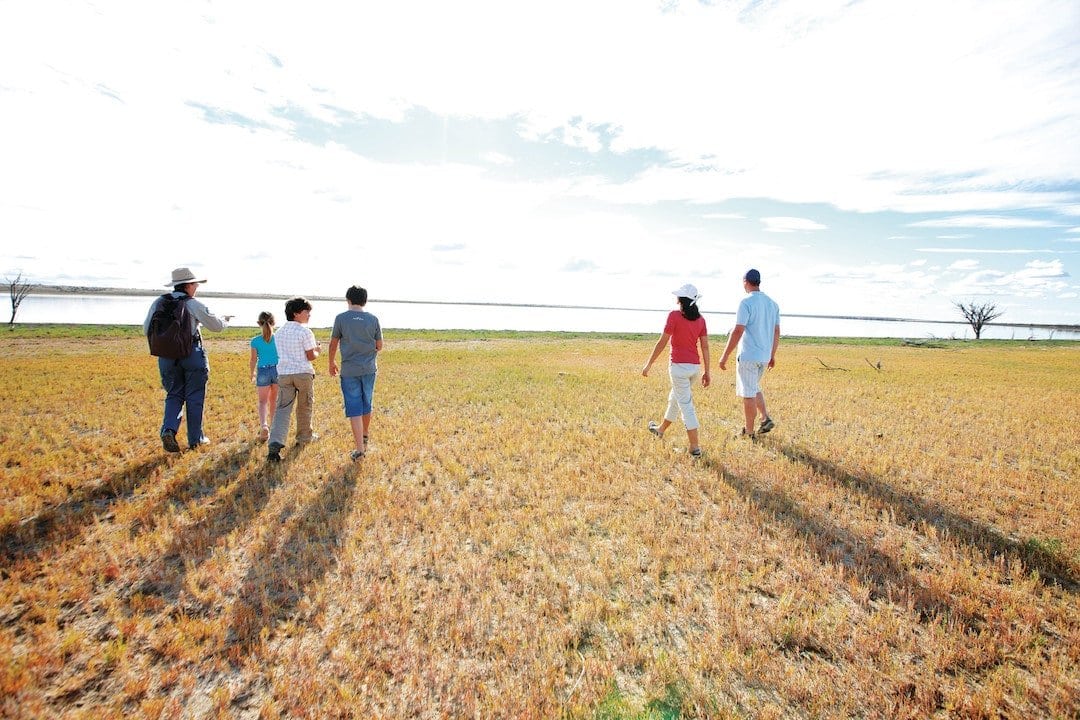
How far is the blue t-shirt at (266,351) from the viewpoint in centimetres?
816

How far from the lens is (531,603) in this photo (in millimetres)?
3947

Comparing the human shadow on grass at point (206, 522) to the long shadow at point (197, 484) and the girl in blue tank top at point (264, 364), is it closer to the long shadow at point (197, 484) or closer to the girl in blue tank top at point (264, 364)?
the long shadow at point (197, 484)

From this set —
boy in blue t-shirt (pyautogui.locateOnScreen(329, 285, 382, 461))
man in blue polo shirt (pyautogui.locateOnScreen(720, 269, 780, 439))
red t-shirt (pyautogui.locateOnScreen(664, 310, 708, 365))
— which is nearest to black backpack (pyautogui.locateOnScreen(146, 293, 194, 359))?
boy in blue t-shirt (pyautogui.locateOnScreen(329, 285, 382, 461))

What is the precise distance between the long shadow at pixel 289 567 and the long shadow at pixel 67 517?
7.03 ft

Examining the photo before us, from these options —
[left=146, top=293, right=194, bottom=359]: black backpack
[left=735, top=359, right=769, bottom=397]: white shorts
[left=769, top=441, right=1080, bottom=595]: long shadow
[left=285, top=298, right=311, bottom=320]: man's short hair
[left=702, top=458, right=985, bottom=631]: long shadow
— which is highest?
[left=285, top=298, right=311, bottom=320]: man's short hair

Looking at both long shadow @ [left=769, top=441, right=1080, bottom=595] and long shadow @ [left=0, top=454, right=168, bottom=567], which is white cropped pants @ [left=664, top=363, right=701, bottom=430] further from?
Answer: long shadow @ [left=0, top=454, right=168, bottom=567]

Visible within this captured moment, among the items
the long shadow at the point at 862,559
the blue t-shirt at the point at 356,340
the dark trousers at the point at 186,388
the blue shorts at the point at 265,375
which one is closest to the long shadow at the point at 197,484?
the dark trousers at the point at 186,388

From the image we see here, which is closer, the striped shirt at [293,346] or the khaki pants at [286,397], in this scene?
the striped shirt at [293,346]

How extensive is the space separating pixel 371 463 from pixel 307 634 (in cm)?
376

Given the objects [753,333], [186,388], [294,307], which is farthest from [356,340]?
[753,333]

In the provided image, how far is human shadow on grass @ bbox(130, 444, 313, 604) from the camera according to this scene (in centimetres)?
409

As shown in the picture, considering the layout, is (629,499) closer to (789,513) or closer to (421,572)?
(789,513)

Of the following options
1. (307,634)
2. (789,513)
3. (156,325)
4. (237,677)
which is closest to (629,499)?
(789,513)

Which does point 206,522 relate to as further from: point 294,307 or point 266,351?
point 266,351
